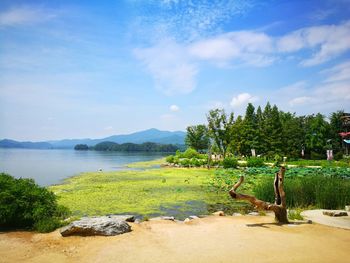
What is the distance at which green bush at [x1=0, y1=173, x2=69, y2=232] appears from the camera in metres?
8.73

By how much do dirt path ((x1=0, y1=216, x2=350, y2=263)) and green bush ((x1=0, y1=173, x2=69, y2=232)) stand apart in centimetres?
57

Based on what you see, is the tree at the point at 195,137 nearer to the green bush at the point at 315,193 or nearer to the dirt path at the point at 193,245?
the green bush at the point at 315,193

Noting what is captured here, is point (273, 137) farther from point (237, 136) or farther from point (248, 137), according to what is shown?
point (237, 136)

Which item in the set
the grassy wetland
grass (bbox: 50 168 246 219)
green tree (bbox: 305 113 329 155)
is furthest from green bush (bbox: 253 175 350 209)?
green tree (bbox: 305 113 329 155)

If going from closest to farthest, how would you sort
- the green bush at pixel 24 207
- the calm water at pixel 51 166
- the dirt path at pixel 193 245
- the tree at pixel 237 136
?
the dirt path at pixel 193 245 → the green bush at pixel 24 207 → the calm water at pixel 51 166 → the tree at pixel 237 136

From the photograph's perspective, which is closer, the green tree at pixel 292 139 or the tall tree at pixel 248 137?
the green tree at pixel 292 139

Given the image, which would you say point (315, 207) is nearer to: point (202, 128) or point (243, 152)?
point (243, 152)

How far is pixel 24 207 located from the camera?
8992mm

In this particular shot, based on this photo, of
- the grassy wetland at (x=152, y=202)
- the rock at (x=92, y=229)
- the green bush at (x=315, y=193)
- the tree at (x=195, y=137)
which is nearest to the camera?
the rock at (x=92, y=229)

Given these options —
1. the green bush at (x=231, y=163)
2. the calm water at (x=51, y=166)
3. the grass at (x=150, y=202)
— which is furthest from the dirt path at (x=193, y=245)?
the green bush at (x=231, y=163)

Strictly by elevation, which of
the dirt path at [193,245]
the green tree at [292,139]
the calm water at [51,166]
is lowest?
the calm water at [51,166]

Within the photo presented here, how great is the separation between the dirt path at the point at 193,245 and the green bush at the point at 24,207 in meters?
0.57

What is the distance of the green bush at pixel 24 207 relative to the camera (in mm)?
8734

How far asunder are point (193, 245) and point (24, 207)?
552cm
